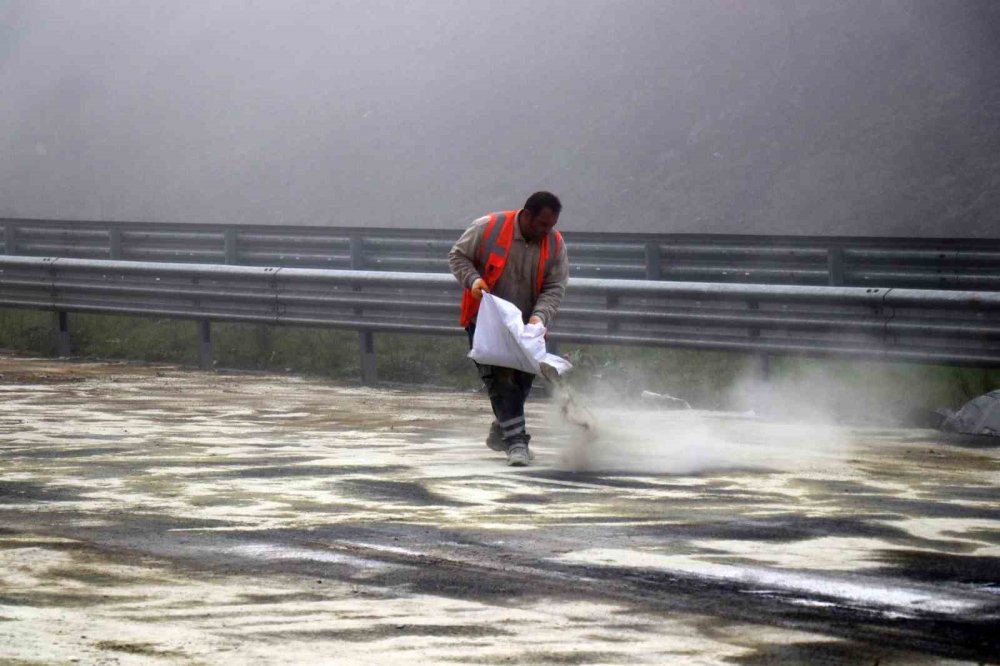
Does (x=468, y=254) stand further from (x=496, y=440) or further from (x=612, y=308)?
(x=612, y=308)

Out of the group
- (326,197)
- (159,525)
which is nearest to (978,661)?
(159,525)

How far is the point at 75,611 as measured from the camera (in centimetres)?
624

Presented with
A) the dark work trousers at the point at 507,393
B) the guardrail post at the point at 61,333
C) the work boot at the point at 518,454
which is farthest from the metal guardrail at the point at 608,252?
the work boot at the point at 518,454

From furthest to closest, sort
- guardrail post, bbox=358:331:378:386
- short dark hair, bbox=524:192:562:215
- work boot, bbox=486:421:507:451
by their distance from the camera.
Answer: guardrail post, bbox=358:331:378:386 → work boot, bbox=486:421:507:451 → short dark hair, bbox=524:192:562:215

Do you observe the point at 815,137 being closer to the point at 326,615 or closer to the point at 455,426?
the point at 455,426

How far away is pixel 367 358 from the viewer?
16109 mm

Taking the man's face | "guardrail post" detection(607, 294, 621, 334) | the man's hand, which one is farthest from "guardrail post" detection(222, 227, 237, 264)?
the man's face

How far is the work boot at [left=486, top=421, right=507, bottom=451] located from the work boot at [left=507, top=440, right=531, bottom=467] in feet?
1.24

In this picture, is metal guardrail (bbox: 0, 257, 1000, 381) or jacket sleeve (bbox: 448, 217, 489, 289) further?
metal guardrail (bbox: 0, 257, 1000, 381)

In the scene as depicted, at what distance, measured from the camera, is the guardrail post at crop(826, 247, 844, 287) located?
14.7 meters

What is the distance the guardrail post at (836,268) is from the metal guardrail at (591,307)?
30.8 inches

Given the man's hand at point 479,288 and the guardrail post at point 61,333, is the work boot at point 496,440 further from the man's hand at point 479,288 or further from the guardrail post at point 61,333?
the guardrail post at point 61,333

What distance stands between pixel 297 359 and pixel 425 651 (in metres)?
11.7

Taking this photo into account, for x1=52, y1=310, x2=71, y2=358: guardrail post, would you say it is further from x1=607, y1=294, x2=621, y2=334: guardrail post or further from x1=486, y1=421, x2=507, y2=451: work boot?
x1=486, y1=421, x2=507, y2=451: work boot
